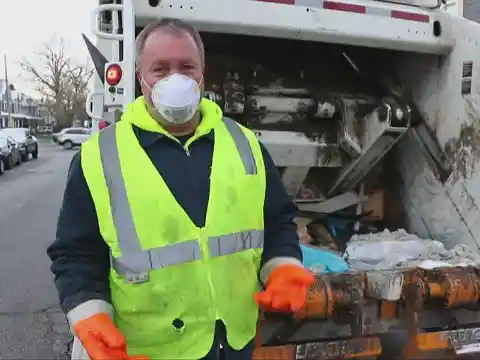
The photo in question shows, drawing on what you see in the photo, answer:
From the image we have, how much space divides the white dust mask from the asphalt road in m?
Result: 2.84

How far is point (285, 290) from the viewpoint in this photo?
1753 millimetres

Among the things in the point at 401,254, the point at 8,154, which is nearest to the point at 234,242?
the point at 401,254

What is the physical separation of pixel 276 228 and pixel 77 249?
0.58 metres

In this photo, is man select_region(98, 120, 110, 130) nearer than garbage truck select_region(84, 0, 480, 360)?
No

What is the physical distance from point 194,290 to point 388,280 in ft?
4.22

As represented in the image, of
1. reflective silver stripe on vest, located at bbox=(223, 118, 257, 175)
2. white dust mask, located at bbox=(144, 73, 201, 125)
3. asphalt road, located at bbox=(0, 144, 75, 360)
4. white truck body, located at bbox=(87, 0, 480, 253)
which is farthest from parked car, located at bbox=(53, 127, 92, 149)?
white dust mask, located at bbox=(144, 73, 201, 125)

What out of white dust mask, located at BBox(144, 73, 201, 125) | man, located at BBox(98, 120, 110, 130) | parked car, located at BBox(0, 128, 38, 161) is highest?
white dust mask, located at BBox(144, 73, 201, 125)

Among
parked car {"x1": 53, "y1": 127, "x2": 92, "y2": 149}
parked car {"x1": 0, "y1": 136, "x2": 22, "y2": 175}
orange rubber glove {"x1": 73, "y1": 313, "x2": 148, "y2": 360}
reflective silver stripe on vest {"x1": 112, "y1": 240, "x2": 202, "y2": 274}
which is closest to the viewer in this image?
orange rubber glove {"x1": 73, "y1": 313, "x2": 148, "y2": 360}

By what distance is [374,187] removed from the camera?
421 centimetres

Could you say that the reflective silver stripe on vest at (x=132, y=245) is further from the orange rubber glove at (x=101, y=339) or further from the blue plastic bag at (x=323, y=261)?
the blue plastic bag at (x=323, y=261)

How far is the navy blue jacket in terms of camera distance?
1707 millimetres

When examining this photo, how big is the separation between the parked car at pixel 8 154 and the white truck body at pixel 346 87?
56.6 feet

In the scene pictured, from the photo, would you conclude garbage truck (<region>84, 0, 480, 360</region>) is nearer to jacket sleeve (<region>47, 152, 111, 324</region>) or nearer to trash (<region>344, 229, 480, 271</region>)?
trash (<region>344, 229, 480, 271</region>)

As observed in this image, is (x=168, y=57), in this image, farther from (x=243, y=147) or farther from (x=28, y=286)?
(x=28, y=286)
